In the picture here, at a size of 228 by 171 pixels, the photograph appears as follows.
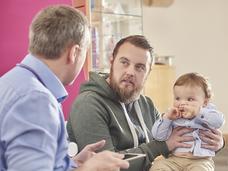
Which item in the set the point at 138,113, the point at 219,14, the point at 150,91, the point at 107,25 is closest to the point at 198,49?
the point at 219,14

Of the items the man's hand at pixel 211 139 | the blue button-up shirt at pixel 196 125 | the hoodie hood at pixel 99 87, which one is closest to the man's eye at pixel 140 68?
the hoodie hood at pixel 99 87

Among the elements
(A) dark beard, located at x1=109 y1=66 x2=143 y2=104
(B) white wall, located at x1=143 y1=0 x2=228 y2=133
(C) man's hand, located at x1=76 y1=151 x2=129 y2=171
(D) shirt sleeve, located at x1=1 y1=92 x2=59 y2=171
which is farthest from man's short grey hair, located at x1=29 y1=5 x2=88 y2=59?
(B) white wall, located at x1=143 y1=0 x2=228 y2=133

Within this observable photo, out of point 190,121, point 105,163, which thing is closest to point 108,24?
point 190,121

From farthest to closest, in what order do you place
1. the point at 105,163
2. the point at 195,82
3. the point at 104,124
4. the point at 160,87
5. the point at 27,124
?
the point at 160,87 → the point at 195,82 → the point at 104,124 → the point at 105,163 → the point at 27,124

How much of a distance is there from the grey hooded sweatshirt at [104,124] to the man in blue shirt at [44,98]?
45 centimetres

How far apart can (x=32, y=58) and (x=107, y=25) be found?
8.16ft

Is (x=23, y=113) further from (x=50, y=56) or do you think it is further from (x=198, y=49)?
(x=198, y=49)

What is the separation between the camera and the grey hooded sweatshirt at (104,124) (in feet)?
5.18

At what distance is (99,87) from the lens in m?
1.72

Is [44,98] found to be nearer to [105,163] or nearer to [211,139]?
[105,163]

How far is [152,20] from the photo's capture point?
4.92 metres

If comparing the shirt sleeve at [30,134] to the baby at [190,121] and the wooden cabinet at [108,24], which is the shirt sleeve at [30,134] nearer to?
the baby at [190,121]

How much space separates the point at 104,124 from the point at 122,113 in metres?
0.16

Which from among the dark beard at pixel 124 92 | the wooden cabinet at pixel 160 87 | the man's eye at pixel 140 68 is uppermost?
the man's eye at pixel 140 68
